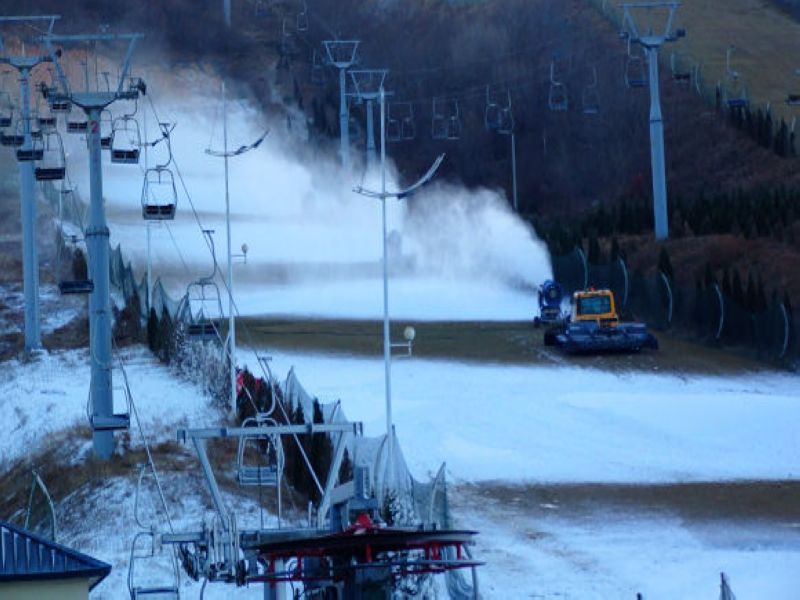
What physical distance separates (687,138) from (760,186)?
48.6 ft

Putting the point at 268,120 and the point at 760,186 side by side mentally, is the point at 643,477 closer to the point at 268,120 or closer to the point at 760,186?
the point at 760,186

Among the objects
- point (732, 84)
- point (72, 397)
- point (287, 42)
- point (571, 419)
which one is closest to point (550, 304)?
point (571, 419)

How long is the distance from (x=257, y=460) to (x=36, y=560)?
1410cm

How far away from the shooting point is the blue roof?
18.6 metres

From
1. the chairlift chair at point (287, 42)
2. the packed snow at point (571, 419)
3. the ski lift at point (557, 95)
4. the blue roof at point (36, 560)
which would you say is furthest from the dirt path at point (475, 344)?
the chairlift chair at point (287, 42)

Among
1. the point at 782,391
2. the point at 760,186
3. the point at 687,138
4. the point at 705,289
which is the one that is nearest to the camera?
the point at 782,391

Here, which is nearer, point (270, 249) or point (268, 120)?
point (270, 249)

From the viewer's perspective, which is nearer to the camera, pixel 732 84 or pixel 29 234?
pixel 29 234

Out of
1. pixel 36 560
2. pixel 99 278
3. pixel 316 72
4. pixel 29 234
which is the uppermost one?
pixel 316 72

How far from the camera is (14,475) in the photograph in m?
33.0

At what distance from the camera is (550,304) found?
55.3 meters

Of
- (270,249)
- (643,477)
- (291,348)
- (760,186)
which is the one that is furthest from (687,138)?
(643,477)

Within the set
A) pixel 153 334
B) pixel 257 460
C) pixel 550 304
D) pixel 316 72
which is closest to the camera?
pixel 257 460

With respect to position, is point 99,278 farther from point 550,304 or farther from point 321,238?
point 321,238
